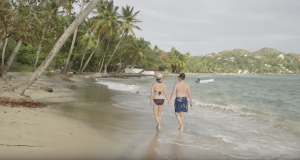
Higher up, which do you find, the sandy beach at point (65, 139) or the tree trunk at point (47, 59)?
the tree trunk at point (47, 59)

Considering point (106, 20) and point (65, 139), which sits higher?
point (106, 20)

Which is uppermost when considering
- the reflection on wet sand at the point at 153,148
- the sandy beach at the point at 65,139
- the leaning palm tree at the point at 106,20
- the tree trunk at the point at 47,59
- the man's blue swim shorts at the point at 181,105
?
the leaning palm tree at the point at 106,20

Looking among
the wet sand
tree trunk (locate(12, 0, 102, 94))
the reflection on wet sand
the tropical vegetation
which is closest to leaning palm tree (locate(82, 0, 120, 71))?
the tropical vegetation

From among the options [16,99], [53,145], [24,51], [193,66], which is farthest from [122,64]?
[193,66]

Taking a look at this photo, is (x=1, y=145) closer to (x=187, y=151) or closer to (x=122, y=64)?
(x=187, y=151)

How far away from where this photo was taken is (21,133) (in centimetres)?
434

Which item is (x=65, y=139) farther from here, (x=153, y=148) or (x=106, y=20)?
(x=106, y=20)

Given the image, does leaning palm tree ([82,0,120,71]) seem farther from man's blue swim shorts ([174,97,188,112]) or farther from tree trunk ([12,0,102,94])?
man's blue swim shorts ([174,97,188,112])

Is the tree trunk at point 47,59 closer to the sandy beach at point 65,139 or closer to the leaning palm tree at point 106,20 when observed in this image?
the sandy beach at point 65,139

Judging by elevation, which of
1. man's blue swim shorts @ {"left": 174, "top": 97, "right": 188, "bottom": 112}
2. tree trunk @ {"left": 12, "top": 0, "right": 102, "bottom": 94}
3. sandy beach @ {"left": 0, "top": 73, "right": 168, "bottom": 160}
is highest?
tree trunk @ {"left": 12, "top": 0, "right": 102, "bottom": 94}

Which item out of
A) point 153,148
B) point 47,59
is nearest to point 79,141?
point 153,148

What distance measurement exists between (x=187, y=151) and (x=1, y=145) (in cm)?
300

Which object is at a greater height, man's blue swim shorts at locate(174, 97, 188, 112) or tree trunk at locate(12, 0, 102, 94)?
tree trunk at locate(12, 0, 102, 94)

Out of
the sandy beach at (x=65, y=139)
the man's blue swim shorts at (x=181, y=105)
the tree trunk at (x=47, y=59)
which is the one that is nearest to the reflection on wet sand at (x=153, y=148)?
the sandy beach at (x=65, y=139)
